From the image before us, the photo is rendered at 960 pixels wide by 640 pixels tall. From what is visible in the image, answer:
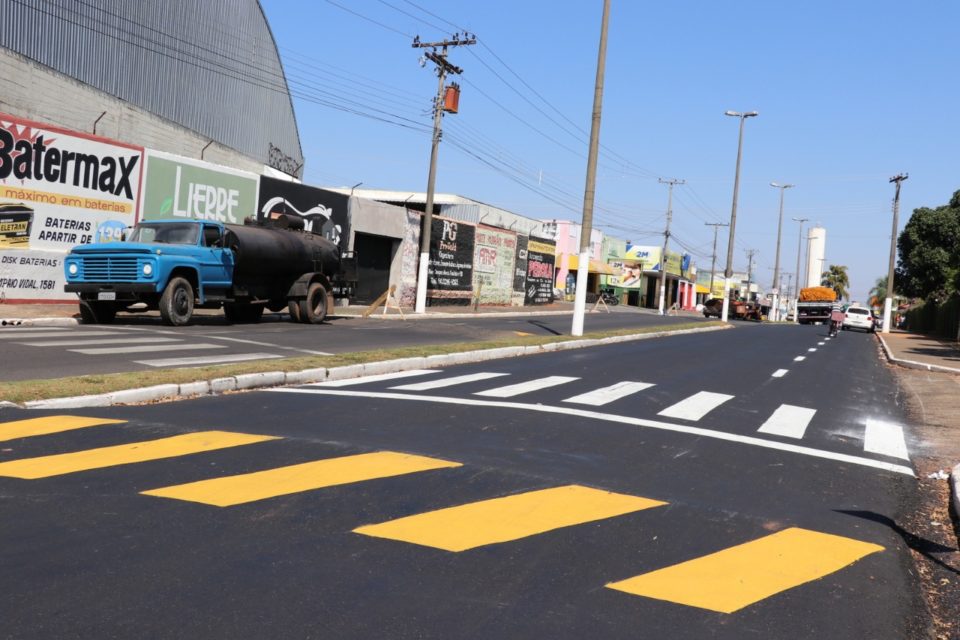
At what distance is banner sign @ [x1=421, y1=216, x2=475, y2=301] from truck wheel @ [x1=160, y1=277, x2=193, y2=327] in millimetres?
19559

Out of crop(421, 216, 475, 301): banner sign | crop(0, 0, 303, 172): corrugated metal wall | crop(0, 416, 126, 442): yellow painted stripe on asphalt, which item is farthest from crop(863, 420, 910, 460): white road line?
crop(421, 216, 475, 301): banner sign

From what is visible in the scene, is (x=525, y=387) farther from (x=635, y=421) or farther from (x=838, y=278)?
(x=838, y=278)

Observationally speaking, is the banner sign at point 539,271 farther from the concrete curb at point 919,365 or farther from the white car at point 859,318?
the concrete curb at point 919,365

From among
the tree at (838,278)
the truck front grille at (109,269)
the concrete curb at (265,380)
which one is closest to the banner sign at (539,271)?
the concrete curb at (265,380)

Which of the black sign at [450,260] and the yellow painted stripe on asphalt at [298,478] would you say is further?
the black sign at [450,260]

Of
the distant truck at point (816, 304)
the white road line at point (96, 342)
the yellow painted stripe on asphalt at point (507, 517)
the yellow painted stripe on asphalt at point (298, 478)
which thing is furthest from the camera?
the distant truck at point (816, 304)

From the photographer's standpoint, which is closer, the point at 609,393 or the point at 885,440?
the point at 885,440

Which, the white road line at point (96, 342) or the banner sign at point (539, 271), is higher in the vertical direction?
the banner sign at point (539, 271)

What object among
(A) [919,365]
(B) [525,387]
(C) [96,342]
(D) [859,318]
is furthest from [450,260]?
(B) [525,387]

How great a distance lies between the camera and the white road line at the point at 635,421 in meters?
8.66

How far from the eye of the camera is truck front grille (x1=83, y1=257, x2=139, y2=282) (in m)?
17.5

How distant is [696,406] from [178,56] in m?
29.5

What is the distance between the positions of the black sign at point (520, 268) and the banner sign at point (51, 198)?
28.2 metres

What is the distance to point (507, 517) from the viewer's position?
5.60 m
